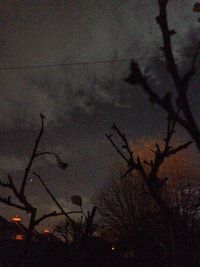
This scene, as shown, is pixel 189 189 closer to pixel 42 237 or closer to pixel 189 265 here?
pixel 189 265

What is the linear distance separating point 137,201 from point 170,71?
37.7 meters

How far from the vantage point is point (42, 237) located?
4344 millimetres

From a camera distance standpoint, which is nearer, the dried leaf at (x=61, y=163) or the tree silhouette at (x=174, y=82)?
the tree silhouette at (x=174, y=82)

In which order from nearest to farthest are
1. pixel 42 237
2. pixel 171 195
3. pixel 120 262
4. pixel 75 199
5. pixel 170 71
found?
pixel 170 71
pixel 75 199
pixel 42 237
pixel 120 262
pixel 171 195

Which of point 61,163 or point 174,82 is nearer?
point 174,82

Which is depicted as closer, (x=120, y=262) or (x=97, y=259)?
(x=97, y=259)

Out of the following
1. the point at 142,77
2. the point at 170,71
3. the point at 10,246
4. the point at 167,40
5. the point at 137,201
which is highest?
the point at 137,201

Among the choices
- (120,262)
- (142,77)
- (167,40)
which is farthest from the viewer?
(120,262)

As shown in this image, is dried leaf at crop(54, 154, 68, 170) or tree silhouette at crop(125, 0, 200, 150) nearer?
tree silhouette at crop(125, 0, 200, 150)

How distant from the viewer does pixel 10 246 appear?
938 inches

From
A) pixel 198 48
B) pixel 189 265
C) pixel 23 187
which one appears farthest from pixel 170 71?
pixel 189 265

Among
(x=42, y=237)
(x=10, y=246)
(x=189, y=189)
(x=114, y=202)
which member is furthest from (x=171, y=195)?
(x=42, y=237)

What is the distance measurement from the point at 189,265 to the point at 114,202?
32391 mm

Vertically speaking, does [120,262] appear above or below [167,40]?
above
